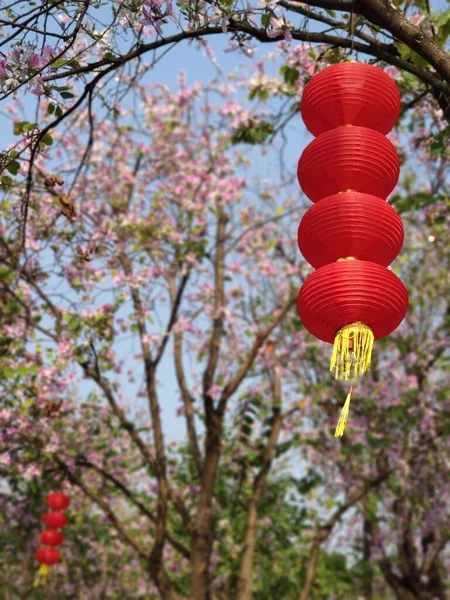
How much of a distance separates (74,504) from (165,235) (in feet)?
23.3

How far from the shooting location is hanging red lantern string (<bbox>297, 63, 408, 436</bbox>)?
111 inches

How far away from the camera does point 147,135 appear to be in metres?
11.1

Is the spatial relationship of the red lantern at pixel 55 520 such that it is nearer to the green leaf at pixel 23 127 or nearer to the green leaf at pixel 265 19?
the green leaf at pixel 23 127

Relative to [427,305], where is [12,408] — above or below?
below

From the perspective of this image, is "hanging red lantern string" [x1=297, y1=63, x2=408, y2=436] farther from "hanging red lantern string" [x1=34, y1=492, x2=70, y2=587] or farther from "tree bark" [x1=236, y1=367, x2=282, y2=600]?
"tree bark" [x1=236, y1=367, x2=282, y2=600]

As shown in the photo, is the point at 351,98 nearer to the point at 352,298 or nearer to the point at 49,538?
the point at 352,298

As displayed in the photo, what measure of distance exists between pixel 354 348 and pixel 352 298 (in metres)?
0.23

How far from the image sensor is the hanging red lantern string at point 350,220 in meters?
2.83

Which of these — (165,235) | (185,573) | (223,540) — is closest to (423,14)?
(165,235)

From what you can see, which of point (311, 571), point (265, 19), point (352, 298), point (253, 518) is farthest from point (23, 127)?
point (311, 571)

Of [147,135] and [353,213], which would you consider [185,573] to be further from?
[353,213]

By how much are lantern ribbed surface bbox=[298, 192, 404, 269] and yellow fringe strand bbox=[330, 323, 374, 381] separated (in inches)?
12.6

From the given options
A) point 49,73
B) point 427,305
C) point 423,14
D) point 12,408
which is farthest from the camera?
point 427,305

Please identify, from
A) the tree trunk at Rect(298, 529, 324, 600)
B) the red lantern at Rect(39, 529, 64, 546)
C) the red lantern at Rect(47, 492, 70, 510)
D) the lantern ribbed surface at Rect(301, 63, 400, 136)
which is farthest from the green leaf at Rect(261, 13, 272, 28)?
the tree trunk at Rect(298, 529, 324, 600)
